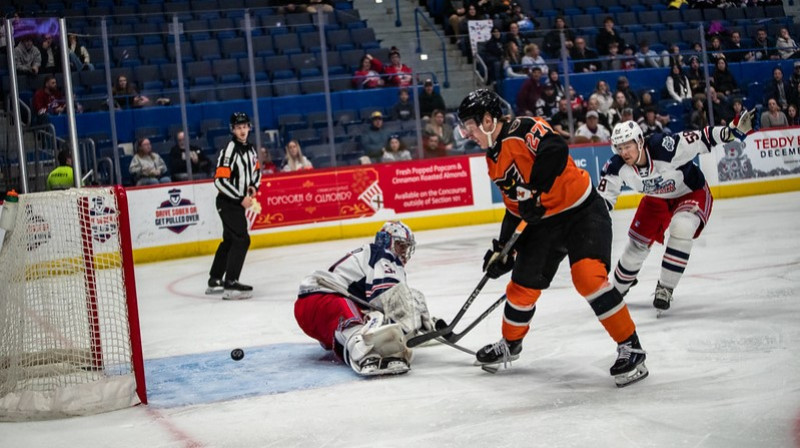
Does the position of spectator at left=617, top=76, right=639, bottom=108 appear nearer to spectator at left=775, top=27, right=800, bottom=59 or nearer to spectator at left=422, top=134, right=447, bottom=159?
spectator at left=775, top=27, right=800, bottom=59

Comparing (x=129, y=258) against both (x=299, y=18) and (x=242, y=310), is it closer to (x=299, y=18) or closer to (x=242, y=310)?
(x=242, y=310)

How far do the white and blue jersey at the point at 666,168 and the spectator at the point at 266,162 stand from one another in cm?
591

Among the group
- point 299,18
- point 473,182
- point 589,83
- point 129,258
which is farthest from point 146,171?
point 129,258

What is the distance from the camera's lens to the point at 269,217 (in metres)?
10.8

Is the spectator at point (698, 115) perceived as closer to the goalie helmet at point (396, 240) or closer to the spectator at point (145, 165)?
the spectator at point (145, 165)

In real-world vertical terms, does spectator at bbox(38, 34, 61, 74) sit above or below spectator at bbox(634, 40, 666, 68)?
above

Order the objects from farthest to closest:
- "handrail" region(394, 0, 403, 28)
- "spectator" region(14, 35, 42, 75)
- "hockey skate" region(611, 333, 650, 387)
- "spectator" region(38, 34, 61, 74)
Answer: "handrail" region(394, 0, 403, 28) < "spectator" region(38, 34, 61, 74) < "spectator" region(14, 35, 42, 75) < "hockey skate" region(611, 333, 650, 387)

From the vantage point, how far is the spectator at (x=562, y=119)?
460 inches

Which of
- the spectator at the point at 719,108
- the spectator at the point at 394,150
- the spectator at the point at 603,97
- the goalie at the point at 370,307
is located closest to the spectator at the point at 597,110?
the spectator at the point at 603,97

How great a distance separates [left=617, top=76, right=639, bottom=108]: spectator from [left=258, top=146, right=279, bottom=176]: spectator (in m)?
4.44

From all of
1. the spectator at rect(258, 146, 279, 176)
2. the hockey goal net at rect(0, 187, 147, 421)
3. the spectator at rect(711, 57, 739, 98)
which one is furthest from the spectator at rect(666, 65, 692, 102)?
the hockey goal net at rect(0, 187, 147, 421)

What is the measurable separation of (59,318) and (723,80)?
1008 cm

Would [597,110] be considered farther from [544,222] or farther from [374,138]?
[544,222]

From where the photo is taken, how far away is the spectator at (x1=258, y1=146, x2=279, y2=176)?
10695 mm
